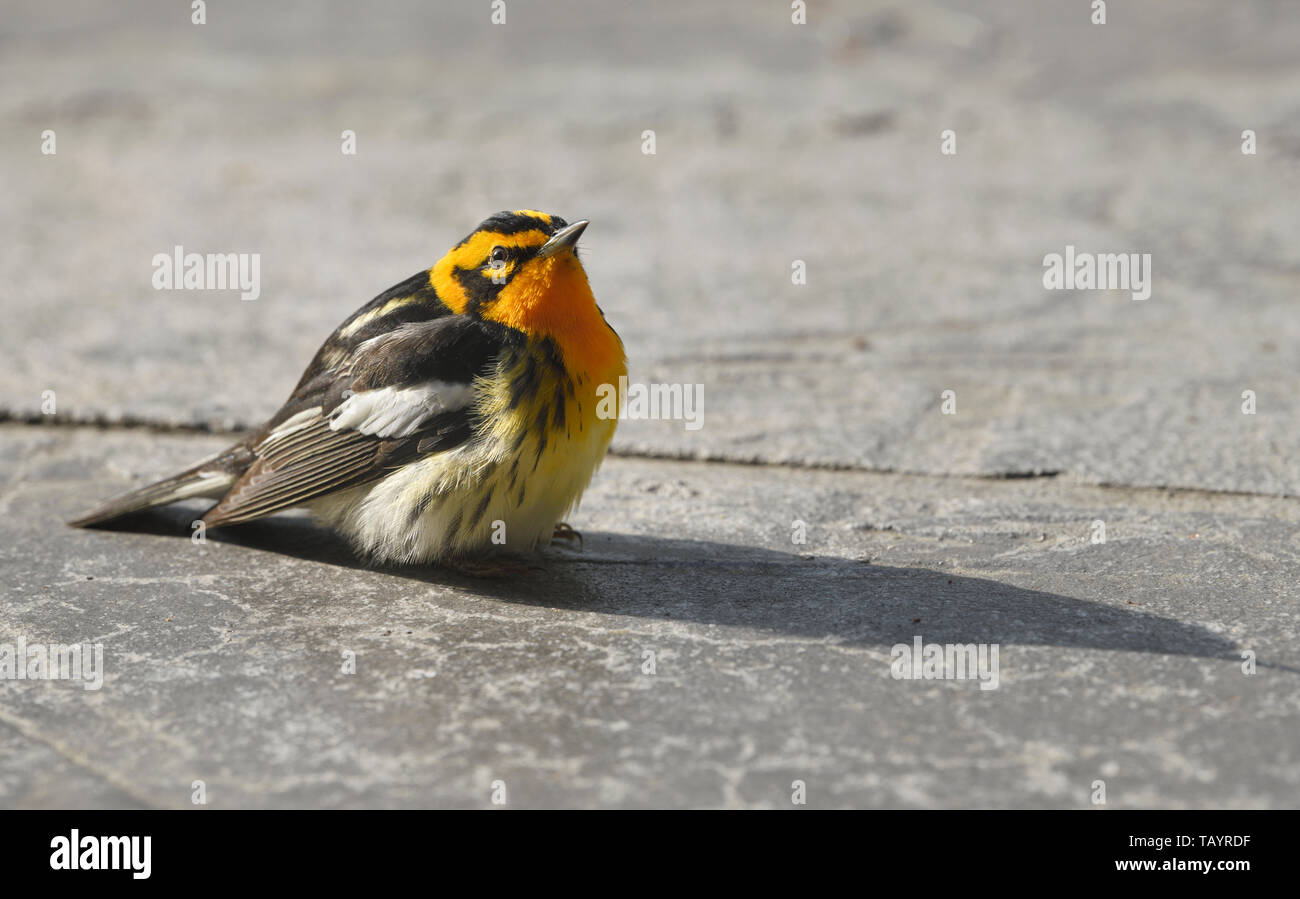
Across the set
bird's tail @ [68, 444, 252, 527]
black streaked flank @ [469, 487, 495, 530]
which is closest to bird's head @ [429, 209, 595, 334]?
black streaked flank @ [469, 487, 495, 530]

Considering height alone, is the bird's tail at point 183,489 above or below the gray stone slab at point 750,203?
below

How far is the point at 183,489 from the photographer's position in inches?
181

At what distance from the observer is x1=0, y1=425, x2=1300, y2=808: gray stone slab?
9.77ft

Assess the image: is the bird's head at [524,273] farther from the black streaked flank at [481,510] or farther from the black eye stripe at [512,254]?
the black streaked flank at [481,510]

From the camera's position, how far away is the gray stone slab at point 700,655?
298cm

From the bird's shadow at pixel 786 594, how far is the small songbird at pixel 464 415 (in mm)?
151

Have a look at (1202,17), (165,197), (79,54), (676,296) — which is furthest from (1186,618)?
(79,54)

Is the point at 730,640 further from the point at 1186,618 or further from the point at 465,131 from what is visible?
the point at 465,131

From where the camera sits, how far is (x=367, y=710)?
331 centimetres

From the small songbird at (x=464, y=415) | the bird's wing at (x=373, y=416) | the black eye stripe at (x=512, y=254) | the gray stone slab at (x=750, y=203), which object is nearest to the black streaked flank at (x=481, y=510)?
the small songbird at (x=464, y=415)

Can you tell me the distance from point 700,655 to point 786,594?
0.49 m

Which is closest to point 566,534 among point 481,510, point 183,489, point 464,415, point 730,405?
point 481,510

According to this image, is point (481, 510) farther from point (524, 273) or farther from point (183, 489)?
point (183, 489)

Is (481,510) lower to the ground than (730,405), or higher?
lower
